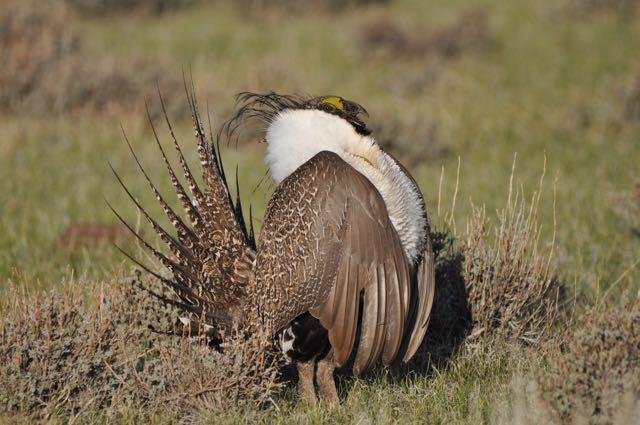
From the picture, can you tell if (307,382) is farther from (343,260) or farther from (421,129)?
(421,129)

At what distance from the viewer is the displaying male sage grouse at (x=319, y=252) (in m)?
2.83

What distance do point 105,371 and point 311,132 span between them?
1103mm

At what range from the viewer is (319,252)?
2.87 meters

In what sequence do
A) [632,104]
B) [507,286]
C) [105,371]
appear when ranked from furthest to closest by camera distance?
1. [632,104]
2. [507,286]
3. [105,371]

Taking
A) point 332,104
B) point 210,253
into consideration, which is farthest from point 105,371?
point 332,104

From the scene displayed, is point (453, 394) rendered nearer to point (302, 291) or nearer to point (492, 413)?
point (492, 413)

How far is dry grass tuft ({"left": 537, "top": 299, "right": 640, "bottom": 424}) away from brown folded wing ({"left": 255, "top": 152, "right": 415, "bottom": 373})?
0.52 m

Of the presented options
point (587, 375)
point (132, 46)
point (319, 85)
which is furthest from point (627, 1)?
point (587, 375)

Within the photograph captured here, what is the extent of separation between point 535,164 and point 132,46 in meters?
5.01

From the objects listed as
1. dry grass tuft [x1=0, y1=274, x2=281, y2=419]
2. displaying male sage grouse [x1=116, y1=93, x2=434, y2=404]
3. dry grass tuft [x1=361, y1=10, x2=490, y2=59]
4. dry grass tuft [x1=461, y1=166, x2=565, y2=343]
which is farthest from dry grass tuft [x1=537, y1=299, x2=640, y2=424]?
dry grass tuft [x1=361, y1=10, x2=490, y2=59]

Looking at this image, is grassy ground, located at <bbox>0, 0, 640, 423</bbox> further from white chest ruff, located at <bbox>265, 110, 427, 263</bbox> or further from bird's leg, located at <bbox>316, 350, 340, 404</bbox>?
white chest ruff, located at <bbox>265, 110, 427, 263</bbox>

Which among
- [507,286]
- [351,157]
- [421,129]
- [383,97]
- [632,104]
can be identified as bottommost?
[507,286]

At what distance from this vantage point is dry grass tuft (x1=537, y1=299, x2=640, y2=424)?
2695 mm

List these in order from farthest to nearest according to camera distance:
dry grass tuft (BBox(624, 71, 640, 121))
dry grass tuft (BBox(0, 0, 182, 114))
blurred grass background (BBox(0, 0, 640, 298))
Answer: dry grass tuft (BBox(624, 71, 640, 121)), dry grass tuft (BBox(0, 0, 182, 114)), blurred grass background (BBox(0, 0, 640, 298))
